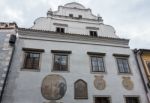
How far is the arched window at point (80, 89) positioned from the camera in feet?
34.5

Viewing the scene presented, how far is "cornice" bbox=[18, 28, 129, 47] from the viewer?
482 inches

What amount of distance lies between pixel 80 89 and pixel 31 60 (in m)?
4.24

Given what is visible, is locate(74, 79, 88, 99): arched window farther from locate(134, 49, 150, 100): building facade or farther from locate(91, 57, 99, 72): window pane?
locate(134, 49, 150, 100): building facade

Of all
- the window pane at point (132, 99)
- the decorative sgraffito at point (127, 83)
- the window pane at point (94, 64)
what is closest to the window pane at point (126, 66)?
the decorative sgraffito at point (127, 83)

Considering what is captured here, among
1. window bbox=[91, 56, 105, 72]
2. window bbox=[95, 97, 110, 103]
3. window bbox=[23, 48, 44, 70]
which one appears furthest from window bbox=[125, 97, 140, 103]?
window bbox=[23, 48, 44, 70]

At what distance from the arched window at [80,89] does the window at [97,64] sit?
1.51 meters

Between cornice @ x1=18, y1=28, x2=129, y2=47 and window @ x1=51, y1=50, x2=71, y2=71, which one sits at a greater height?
cornice @ x1=18, y1=28, x2=129, y2=47

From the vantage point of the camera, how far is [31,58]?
11328mm

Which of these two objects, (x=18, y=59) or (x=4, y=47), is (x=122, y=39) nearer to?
(x=18, y=59)

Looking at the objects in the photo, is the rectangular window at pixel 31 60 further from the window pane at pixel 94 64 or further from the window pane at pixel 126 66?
the window pane at pixel 126 66

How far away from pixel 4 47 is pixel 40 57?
2756 millimetres

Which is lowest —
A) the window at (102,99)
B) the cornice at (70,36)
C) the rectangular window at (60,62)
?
the window at (102,99)

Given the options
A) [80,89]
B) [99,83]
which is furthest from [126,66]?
[80,89]

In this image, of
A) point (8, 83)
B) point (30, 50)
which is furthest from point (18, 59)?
point (8, 83)
